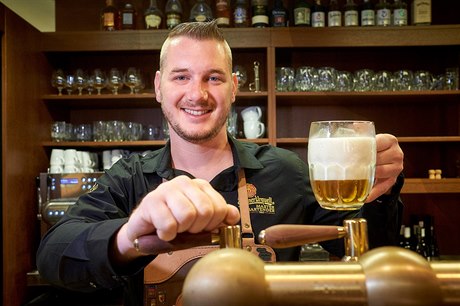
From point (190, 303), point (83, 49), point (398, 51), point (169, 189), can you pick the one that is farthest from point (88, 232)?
point (398, 51)

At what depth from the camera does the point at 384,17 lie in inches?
133

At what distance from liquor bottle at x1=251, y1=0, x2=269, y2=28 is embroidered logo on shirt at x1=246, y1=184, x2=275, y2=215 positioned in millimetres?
1970

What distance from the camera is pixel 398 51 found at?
12.3 ft

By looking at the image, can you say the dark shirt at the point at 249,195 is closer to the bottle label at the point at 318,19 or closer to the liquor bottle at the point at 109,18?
the bottle label at the point at 318,19

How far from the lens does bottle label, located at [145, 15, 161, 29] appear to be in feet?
11.3

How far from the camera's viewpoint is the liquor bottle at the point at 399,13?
11.1 ft

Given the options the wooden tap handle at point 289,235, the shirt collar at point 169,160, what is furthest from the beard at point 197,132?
the wooden tap handle at point 289,235

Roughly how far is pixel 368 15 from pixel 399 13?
0.21 m

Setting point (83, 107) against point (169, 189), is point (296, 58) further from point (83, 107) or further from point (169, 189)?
point (169, 189)

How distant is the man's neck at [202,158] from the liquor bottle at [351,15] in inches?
80.8

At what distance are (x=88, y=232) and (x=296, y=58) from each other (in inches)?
120

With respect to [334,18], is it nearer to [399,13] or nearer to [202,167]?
[399,13]

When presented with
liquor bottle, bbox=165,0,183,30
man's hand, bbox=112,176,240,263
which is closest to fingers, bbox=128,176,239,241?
man's hand, bbox=112,176,240,263

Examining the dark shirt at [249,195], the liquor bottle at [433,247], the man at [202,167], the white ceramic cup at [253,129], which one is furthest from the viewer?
the liquor bottle at [433,247]
